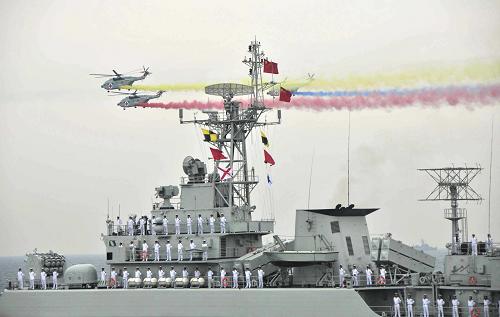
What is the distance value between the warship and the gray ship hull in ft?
0.11

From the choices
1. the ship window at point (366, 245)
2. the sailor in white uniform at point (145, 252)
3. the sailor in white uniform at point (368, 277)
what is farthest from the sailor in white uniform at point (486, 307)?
the sailor in white uniform at point (145, 252)

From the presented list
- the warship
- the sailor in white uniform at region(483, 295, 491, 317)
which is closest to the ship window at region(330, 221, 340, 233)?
the warship

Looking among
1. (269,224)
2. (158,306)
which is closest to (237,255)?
(269,224)

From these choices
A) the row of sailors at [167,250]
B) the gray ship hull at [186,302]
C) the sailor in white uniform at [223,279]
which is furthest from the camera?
the row of sailors at [167,250]

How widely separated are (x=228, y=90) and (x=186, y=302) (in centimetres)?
785

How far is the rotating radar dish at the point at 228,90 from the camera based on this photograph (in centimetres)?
3083

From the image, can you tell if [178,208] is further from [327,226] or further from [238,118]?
[327,226]

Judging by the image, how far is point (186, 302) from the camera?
91.5 feet

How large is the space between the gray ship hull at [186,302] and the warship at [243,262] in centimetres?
3

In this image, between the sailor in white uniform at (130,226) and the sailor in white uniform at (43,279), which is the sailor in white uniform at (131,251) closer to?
the sailor in white uniform at (130,226)

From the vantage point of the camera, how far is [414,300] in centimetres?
2639

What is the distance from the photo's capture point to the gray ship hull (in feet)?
85.3

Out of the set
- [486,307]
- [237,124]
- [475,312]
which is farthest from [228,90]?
[486,307]

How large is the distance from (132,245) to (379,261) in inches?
346
